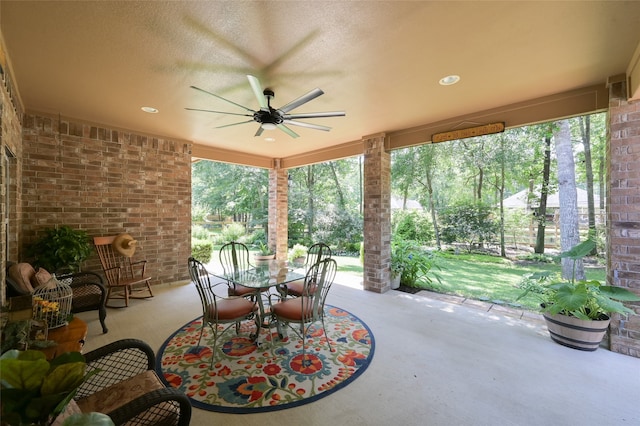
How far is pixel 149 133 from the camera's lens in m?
4.42

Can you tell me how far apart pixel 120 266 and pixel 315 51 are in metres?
4.08

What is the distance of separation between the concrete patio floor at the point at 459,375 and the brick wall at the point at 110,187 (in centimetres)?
128

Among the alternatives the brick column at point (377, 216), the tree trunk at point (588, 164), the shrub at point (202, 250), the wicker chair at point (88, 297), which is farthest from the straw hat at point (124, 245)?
the tree trunk at point (588, 164)

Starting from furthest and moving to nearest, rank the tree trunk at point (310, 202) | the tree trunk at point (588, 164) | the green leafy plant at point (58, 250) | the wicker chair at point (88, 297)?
the tree trunk at point (310, 202)
the tree trunk at point (588, 164)
the green leafy plant at point (58, 250)
the wicker chair at point (88, 297)

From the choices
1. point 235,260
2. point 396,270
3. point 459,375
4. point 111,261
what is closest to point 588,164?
point 396,270

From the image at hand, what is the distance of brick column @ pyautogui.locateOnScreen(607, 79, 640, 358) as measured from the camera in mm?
2445

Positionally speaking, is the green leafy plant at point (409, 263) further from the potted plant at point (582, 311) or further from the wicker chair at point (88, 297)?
the wicker chair at point (88, 297)

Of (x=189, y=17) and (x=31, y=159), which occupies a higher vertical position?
(x=189, y=17)

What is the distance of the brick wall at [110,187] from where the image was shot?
11.5 ft

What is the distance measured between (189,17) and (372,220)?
354cm

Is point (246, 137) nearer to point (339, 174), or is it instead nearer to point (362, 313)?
point (362, 313)

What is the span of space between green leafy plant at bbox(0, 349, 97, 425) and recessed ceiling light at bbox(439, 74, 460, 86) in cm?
315

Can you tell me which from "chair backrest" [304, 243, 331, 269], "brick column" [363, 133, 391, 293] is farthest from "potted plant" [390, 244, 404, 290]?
"chair backrest" [304, 243, 331, 269]

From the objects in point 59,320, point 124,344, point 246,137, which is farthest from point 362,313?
point 246,137
